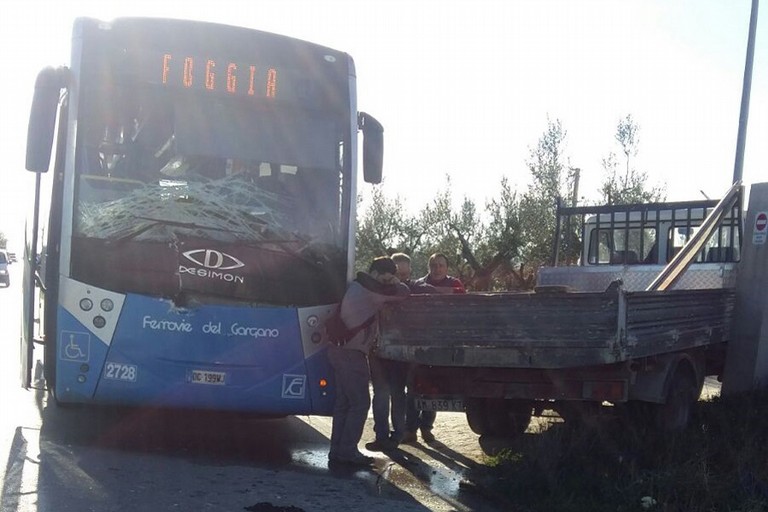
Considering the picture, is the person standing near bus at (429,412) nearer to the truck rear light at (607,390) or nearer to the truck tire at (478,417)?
the truck tire at (478,417)

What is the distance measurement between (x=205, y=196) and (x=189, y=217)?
0.77 feet

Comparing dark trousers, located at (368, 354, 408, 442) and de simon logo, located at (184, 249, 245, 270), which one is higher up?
de simon logo, located at (184, 249, 245, 270)

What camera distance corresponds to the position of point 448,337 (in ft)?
25.1

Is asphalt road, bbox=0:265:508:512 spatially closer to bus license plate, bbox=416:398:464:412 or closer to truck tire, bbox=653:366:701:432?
bus license plate, bbox=416:398:464:412

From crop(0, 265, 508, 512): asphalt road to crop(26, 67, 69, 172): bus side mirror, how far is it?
2.42m

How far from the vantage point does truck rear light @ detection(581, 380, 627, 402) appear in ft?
24.4

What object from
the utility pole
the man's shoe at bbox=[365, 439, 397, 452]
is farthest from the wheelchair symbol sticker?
the utility pole

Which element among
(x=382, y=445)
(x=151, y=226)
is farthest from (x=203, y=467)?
(x=151, y=226)

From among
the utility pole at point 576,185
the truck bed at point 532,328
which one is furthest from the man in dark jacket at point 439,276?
the utility pole at point 576,185

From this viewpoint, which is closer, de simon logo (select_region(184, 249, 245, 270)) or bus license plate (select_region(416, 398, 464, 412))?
de simon logo (select_region(184, 249, 245, 270))

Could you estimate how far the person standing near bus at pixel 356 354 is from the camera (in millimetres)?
7902

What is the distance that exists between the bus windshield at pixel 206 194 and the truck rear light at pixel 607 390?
2448 millimetres

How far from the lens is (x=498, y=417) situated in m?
9.23

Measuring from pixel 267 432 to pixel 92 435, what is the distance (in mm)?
1915
